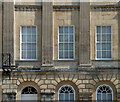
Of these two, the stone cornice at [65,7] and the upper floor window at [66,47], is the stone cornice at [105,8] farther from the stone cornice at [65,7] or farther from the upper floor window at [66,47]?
the upper floor window at [66,47]

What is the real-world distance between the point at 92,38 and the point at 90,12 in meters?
1.92

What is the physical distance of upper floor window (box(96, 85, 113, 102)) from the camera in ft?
78.6

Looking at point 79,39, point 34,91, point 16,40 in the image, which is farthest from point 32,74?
point 79,39

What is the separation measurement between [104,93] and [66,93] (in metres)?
2.75

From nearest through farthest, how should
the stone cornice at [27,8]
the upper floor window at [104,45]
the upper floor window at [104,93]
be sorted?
1. the upper floor window at [104,93]
2. the upper floor window at [104,45]
3. the stone cornice at [27,8]

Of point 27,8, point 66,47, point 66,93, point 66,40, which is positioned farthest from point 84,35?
point 27,8

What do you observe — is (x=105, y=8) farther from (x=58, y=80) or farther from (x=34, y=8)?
(x=58, y=80)

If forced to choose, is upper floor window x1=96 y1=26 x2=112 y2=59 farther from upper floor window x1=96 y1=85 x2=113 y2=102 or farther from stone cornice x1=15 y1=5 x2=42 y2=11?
stone cornice x1=15 y1=5 x2=42 y2=11

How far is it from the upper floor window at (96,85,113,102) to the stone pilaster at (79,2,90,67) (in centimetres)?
202

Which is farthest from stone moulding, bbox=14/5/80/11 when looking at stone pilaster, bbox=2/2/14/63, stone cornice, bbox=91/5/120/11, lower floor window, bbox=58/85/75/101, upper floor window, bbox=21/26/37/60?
lower floor window, bbox=58/85/75/101

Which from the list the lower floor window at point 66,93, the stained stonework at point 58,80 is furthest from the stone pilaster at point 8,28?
the lower floor window at point 66,93

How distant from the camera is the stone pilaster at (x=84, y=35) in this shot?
24.0 metres

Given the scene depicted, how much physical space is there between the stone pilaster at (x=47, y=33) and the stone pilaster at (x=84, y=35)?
2172 millimetres

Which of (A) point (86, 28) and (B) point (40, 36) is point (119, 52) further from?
(B) point (40, 36)
